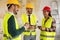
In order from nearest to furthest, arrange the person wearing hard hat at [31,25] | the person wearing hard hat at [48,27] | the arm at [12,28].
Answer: the arm at [12,28] < the person wearing hard hat at [48,27] < the person wearing hard hat at [31,25]

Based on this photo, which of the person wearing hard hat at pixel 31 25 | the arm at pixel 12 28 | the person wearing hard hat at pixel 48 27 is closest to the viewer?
the arm at pixel 12 28

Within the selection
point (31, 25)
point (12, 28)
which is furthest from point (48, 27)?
point (12, 28)

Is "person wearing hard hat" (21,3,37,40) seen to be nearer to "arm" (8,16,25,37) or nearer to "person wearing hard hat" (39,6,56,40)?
"person wearing hard hat" (39,6,56,40)

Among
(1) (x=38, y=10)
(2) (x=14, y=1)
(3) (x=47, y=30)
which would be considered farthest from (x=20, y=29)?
(1) (x=38, y=10)

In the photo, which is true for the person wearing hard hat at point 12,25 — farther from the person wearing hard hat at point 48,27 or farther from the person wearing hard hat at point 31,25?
the person wearing hard hat at point 31,25

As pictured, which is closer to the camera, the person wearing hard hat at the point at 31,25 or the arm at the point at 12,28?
the arm at the point at 12,28

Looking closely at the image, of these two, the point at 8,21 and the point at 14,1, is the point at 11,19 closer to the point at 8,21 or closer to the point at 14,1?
the point at 8,21

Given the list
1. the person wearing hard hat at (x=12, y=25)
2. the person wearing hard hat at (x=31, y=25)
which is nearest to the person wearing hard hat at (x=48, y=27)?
the person wearing hard hat at (x=31, y=25)

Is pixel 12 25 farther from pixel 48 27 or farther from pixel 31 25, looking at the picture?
pixel 31 25

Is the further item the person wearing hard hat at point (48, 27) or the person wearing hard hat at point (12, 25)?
the person wearing hard hat at point (48, 27)

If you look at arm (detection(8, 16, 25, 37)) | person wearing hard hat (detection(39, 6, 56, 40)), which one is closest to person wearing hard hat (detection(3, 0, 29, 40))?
arm (detection(8, 16, 25, 37))

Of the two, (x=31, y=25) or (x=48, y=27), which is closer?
(x=48, y=27)

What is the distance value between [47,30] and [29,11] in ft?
2.52

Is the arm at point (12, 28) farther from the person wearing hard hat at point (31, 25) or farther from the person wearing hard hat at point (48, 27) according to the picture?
the person wearing hard hat at point (31, 25)
